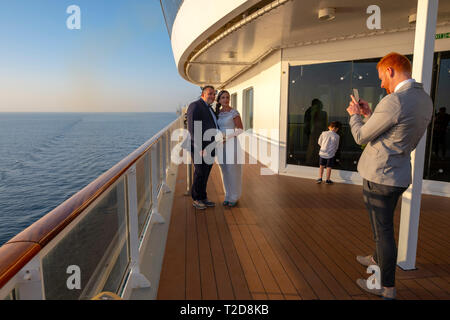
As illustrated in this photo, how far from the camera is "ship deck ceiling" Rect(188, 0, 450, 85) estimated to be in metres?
3.80

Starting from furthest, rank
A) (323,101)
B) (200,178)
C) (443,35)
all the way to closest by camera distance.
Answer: (323,101) < (443,35) < (200,178)

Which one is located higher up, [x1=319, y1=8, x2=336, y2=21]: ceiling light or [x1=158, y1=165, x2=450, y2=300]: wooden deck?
[x1=319, y1=8, x2=336, y2=21]: ceiling light

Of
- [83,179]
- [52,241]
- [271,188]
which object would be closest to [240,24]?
[271,188]

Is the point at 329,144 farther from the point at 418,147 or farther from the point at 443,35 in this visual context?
the point at 418,147

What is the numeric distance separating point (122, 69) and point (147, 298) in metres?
85.4

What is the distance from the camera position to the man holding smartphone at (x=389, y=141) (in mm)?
1910

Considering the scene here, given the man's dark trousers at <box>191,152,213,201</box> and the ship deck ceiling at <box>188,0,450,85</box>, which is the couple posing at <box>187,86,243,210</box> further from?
the ship deck ceiling at <box>188,0,450,85</box>

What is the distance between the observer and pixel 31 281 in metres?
0.89

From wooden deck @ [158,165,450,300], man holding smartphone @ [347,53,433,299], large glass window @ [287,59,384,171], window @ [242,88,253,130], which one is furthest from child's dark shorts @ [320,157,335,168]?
window @ [242,88,253,130]

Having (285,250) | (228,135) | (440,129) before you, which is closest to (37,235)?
(285,250)

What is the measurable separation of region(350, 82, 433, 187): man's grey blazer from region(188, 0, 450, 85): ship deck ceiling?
221 cm

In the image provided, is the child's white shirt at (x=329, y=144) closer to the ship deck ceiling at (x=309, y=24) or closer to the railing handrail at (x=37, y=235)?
the ship deck ceiling at (x=309, y=24)

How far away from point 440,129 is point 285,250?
3.64 metres

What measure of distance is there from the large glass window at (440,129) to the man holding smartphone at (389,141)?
353 centimetres
